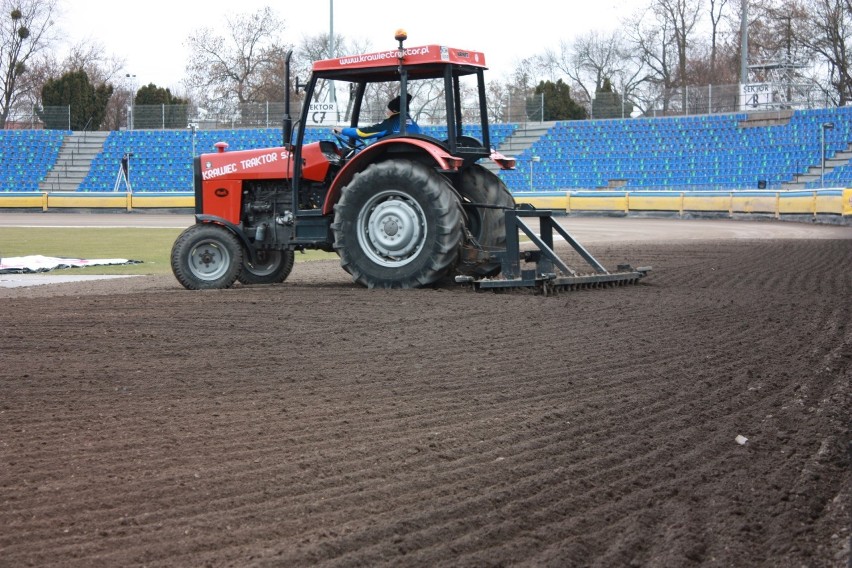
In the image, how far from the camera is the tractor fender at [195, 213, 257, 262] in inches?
421

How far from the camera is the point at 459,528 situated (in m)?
3.41

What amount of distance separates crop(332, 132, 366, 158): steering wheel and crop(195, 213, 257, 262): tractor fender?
4.57 ft

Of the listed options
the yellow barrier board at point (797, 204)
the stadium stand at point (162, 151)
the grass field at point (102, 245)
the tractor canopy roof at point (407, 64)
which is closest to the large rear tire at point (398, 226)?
the tractor canopy roof at point (407, 64)

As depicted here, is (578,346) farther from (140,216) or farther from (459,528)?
Result: (140,216)

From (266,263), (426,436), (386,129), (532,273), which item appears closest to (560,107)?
(266,263)

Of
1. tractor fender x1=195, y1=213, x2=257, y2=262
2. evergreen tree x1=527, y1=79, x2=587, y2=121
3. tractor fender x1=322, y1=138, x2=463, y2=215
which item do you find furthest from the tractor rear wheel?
evergreen tree x1=527, y1=79, x2=587, y2=121

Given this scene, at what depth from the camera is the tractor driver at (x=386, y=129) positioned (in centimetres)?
1025

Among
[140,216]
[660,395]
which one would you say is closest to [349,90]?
[660,395]

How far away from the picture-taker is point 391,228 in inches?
394

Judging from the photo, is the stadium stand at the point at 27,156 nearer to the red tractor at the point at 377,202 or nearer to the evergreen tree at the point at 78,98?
the evergreen tree at the point at 78,98

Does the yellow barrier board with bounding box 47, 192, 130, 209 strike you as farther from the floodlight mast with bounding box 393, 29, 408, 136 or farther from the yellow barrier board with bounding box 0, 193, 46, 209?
the floodlight mast with bounding box 393, 29, 408, 136

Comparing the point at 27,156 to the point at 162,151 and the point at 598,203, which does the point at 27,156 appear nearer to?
the point at 162,151

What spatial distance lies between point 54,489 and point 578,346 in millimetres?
3892

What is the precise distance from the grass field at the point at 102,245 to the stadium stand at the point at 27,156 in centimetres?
1966
